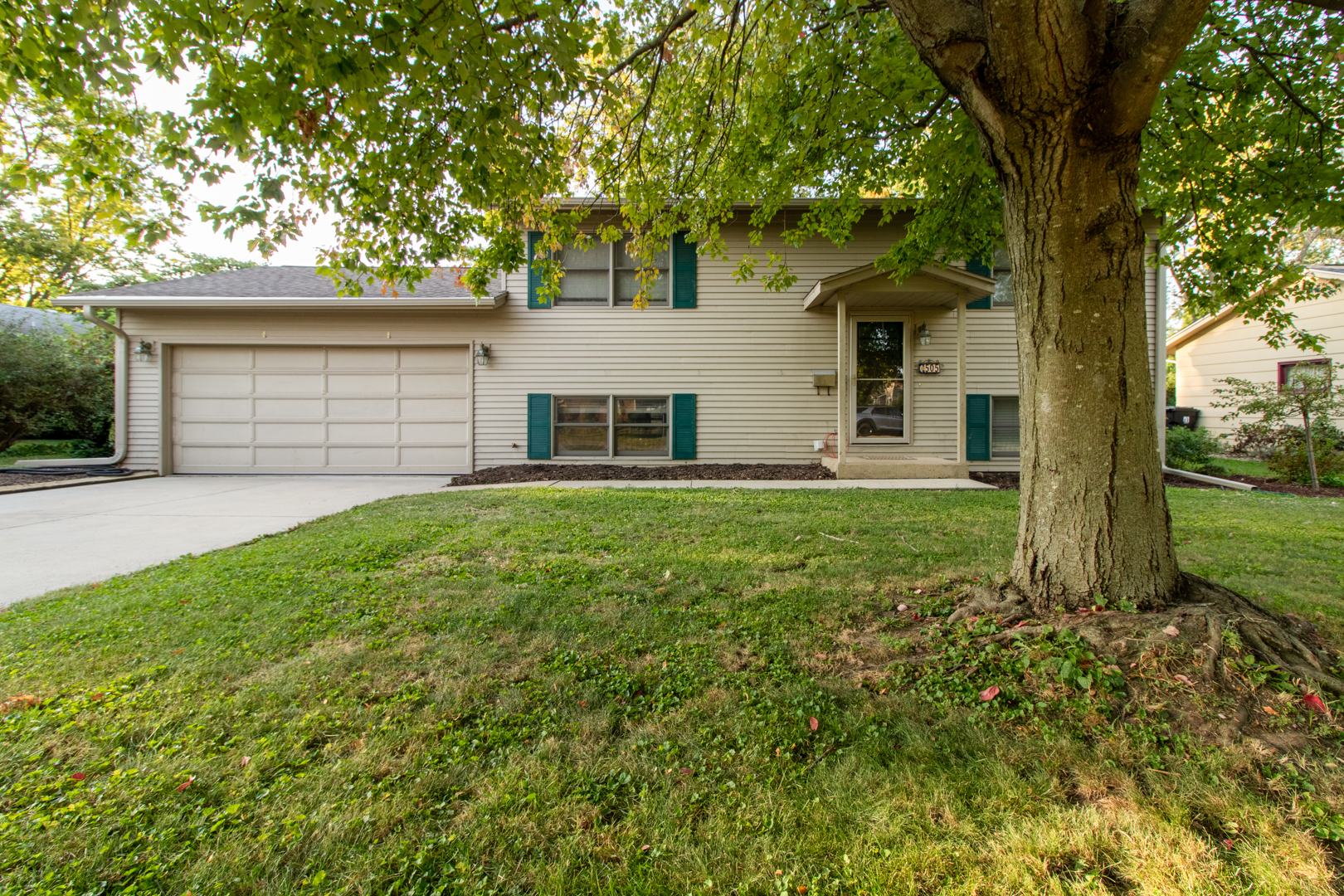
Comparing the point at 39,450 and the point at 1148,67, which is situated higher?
the point at 1148,67

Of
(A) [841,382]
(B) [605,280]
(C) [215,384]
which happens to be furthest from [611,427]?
(C) [215,384]

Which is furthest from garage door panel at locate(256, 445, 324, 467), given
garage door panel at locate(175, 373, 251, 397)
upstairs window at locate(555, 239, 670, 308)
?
upstairs window at locate(555, 239, 670, 308)

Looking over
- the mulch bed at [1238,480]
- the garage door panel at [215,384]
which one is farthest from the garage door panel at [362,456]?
the mulch bed at [1238,480]

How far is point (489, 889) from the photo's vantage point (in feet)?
4.52

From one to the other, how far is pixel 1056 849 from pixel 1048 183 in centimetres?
245

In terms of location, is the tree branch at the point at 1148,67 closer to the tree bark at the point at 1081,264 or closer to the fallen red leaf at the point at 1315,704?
the tree bark at the point at 1081,264

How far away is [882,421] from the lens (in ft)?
32.0

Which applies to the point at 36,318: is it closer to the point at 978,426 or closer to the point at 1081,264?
the point at 1081,264

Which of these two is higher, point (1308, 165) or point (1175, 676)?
point (1308, 165)

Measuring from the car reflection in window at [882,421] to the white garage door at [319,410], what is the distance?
6.92m

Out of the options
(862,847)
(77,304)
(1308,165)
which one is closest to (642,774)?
(862,847)

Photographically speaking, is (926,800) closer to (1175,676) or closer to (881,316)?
(1175,676)

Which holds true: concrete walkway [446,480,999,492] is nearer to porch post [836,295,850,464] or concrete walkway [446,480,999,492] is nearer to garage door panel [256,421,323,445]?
porch post [836,295,850,464]

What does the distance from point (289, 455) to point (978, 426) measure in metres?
12.0
